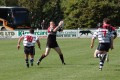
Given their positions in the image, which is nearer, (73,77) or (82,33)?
(73,77)

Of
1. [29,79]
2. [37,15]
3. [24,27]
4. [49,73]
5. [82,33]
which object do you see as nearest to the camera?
[29,79]

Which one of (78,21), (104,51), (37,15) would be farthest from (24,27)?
(104,51)

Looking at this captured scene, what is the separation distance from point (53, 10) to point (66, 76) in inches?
2787

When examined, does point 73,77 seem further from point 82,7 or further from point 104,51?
point 82,7

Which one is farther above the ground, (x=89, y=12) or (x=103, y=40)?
(x=103, y=40)

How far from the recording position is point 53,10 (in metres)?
86.9

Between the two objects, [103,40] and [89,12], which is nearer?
[103,40]

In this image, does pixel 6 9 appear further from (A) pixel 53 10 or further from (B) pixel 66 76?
(B) pixel 66 76

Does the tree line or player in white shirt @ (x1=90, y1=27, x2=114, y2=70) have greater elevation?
player in white shirt @ (x1=90, y1=27, x2=114, y2=70)

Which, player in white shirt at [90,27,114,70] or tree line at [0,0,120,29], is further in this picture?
tree line at [0,0,120,29]

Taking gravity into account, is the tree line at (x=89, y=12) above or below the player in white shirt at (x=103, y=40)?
below

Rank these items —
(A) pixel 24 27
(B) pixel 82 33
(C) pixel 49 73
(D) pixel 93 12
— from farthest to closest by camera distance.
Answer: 1. (D) pixel 93 12
2. (A) pixel 24 27
3. (B) pixel 82 33
4. (C) pixel 49 73

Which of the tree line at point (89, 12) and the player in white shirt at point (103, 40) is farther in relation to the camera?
the tree line at point (89, 12)

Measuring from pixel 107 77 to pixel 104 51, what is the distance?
238 cm
